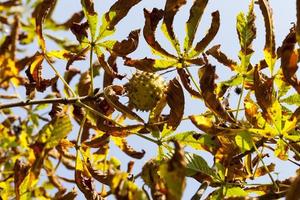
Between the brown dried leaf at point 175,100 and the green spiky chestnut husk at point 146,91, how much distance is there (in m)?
0.22

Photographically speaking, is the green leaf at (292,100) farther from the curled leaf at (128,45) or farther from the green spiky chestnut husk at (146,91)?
the curled leaf at (128,45)

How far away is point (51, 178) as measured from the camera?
2.67m

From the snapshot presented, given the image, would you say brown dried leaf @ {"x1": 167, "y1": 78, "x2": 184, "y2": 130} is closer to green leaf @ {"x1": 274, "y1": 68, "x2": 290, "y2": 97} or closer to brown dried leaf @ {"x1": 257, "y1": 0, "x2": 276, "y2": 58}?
brown dried leaf @ {"x1": 257, "y1": 0, "x2": 276, "y2": 58}

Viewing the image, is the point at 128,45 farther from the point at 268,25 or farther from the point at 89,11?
the point at 268,25

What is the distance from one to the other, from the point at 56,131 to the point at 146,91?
1.82 feet

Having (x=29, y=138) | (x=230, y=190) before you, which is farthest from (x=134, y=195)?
(x=29, y=138)

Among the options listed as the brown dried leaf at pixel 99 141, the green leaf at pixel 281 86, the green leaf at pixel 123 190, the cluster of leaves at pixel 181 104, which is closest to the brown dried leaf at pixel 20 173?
the cluster of leaves at pixel 181 104

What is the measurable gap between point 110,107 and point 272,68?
23.0 inches

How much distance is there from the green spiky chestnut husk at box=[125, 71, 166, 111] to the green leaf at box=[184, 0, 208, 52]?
0.66 feet

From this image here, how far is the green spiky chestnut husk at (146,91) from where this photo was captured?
1.65 m

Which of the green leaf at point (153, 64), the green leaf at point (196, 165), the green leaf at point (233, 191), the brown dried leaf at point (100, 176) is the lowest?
the green leaf at point (233, 191)

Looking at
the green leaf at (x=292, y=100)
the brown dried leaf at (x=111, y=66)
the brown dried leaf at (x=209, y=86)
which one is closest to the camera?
the brown dried leaf at (x=209, y=86)

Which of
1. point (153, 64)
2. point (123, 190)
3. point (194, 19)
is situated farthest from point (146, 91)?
point (123, 190)

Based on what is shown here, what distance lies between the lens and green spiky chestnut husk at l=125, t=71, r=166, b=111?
1.65 meters
